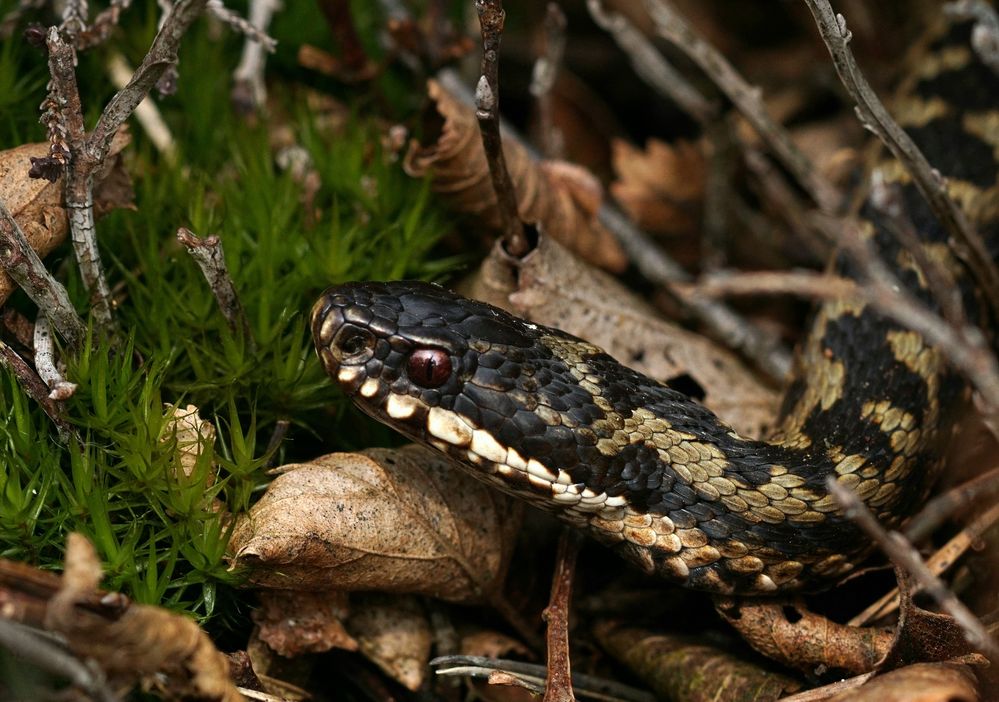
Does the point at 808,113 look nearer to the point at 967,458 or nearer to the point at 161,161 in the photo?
the point at 967,458

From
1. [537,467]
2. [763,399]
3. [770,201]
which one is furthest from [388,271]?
[770,201]

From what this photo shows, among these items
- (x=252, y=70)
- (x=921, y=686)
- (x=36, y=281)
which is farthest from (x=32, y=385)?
(x=921, y=686)

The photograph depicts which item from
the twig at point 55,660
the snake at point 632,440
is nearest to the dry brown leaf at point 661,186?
the snake at point 632,440

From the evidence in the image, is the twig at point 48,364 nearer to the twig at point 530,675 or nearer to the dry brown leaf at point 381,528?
the dry brown leaf at point 381,528

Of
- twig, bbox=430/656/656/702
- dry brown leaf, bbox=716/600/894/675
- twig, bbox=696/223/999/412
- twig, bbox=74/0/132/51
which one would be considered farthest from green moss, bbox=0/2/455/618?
twig, bbox=696/223/999/412

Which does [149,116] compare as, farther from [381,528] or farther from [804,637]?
[804,637]
